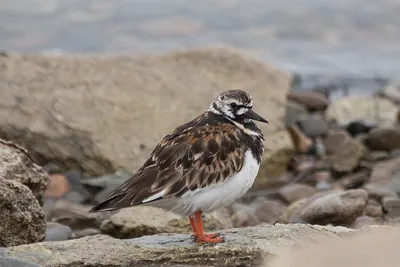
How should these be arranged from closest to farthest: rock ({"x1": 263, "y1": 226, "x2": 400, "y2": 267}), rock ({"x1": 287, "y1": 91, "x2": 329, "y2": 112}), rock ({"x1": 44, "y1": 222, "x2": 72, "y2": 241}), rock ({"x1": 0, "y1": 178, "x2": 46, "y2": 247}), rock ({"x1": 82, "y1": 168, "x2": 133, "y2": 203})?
rock ({"x1": 263, "y1": 226, "x2": 400, "y2": 267}) < rock ({"x1": 0, "y1": 178, "x2": 46, "y2": 247}) < rock ({"x1": 44, "y1": 222, "x2": 72, "y2": 241}) < rock ({"x1": 82, "y1": 168, "x2": 133, "y2": 203}) < rock ({"x1": 287, "y1": 91, "x2": 329, "y2": 112})

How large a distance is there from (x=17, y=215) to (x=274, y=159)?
5.72 meters

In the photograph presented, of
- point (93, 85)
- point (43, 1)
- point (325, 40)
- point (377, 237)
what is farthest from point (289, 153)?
point (43, 1)

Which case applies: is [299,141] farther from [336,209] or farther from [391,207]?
[336,209]

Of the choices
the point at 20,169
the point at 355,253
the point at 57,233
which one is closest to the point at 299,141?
the point at 57,233

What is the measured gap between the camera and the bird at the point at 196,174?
5.12m

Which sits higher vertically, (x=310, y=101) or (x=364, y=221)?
(x=310, y=101)

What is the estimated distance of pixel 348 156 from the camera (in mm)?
11148

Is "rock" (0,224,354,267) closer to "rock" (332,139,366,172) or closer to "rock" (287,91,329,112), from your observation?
"rock" (332,139,366,172)

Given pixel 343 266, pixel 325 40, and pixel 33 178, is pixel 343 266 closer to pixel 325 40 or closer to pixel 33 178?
pixel 33 178

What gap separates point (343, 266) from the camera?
9.74 ft

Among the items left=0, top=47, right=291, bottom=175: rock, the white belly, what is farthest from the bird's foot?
left=0, top=47, right=291, bottom=175: rock

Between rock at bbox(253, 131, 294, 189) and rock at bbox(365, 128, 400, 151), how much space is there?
4.51 feet

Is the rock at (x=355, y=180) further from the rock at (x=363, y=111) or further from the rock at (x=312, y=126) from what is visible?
the rock at (x=363, y=111)

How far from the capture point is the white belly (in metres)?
5.18
